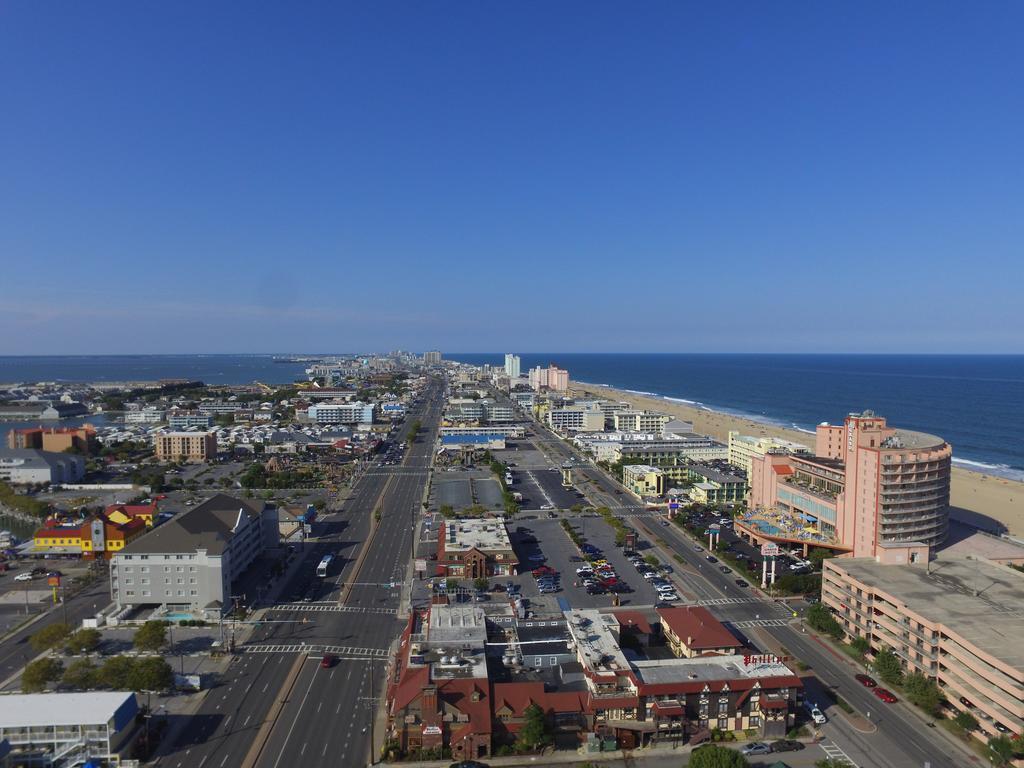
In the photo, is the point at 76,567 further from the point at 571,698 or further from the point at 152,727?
the point at 571,698

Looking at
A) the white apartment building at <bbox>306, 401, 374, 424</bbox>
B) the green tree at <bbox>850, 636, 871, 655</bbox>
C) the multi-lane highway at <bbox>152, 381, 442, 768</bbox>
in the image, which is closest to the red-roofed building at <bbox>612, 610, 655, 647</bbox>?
the green tree at <bbox>850, 636, 871, 655</bbox>

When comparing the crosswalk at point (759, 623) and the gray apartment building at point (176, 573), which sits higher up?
the gray apartment building at point (176, 573)

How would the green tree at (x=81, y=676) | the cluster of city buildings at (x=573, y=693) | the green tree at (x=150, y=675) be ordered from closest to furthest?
the cluster of city buildings at (x=573, y=693), the green tree at (x=150, y=675), the green tree at (x=81, y=676)

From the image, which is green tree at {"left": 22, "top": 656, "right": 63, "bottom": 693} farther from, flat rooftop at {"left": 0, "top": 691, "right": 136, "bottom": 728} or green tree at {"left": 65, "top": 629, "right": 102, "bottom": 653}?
green tree at {"left": 65, "top": 629, "right": 102, "bottom": 653}

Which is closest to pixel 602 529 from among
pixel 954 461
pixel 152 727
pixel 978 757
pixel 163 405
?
pixel 978 757

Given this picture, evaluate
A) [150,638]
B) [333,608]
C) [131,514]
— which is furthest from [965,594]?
[131,514]

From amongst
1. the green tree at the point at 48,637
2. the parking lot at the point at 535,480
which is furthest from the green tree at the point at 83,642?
the parking lot at the point at 535,480

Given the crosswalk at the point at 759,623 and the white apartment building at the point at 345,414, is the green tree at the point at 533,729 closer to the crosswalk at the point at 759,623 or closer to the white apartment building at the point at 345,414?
the crosswalk at the point at 759,623
